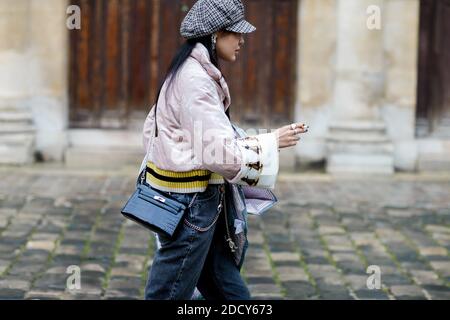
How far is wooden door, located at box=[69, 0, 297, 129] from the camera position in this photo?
11680mm

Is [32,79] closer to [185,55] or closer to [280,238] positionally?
[280,238]

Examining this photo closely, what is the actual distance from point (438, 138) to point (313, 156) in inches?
53.7

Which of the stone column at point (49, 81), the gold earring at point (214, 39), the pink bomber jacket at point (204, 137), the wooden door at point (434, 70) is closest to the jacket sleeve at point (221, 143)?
the pink bomber jacket at point (204, 137)

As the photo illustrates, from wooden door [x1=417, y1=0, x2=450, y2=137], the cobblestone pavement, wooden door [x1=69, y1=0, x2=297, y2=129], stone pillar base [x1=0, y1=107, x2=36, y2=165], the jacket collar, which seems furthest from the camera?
wooden door [x1=417, y1=0, x2=450, y2=137]

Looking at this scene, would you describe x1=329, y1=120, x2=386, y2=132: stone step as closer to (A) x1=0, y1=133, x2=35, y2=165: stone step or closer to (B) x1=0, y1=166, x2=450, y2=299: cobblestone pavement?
(B) x1=0, y1=166, x2=450, y2=299: cobblestone pavement

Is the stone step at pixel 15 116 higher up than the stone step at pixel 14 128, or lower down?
higher up

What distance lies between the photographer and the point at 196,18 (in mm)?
4898

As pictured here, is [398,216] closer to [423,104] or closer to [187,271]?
[423,104]

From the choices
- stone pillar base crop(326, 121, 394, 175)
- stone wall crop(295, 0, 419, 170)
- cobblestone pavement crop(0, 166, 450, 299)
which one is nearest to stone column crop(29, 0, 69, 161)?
cobblestone pavement crop(0, 166, 450, 299)

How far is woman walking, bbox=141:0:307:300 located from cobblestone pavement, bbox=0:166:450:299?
1882 mm

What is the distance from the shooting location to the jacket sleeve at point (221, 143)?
4664 millimetres

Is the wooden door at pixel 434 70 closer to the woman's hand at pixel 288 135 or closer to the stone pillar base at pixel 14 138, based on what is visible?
the stone pillar base at pixel 14 138

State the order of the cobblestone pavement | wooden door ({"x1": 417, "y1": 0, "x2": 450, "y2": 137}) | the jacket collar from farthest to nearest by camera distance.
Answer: wooden door ({"x1": 417, "y1": 0, "x2": 450, "y2": 137}) → the cobblestone pavement → the jacket collar

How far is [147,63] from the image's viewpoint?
11727 millimetres
